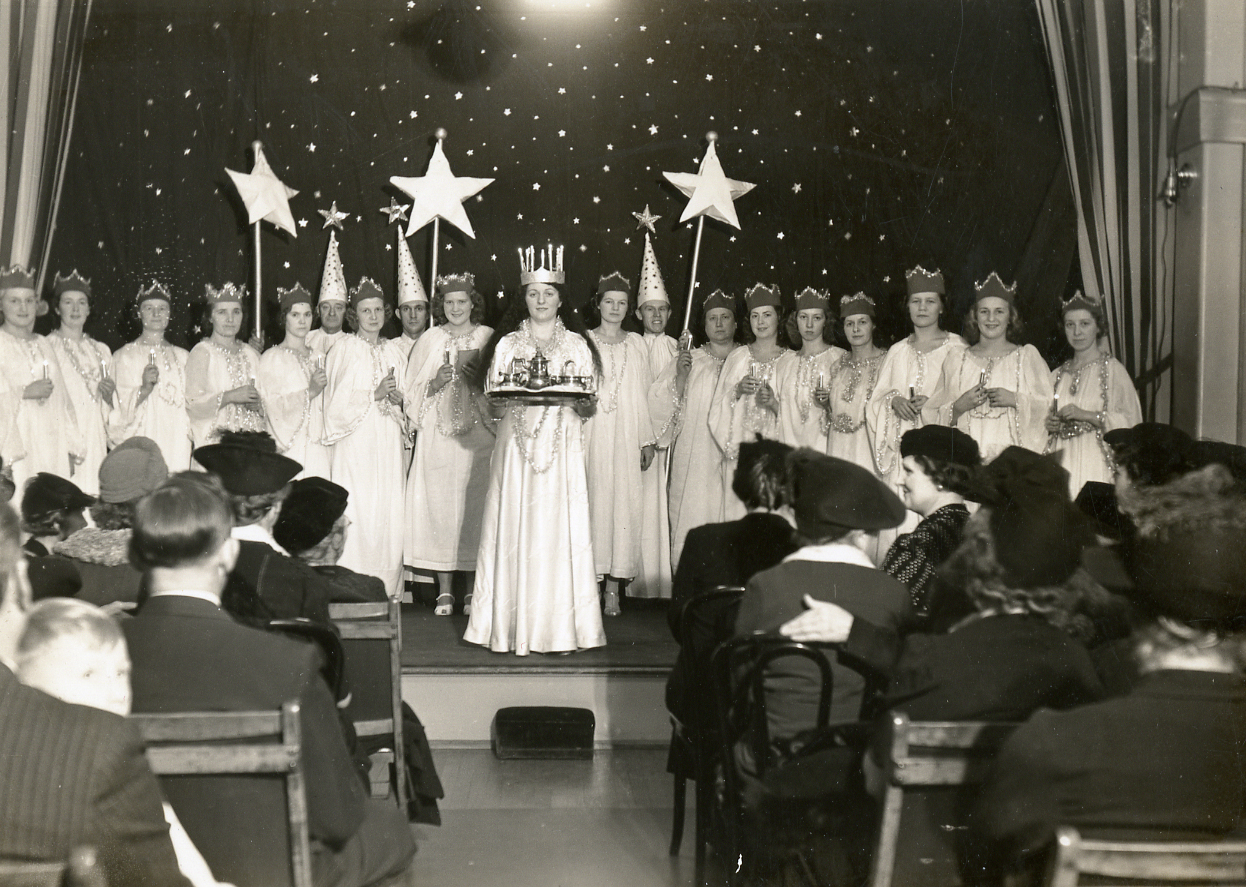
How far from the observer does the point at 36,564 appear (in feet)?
9.70

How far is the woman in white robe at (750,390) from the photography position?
22.4 ft

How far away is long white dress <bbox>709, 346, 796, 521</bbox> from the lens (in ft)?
22.5

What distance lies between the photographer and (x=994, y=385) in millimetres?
6305

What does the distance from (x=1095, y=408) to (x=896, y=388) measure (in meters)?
1.07

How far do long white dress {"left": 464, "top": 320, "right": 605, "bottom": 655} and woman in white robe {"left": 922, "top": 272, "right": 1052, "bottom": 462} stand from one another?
7.47 feet

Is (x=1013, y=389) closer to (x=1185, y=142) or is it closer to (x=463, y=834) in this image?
(x=1185, y=142)

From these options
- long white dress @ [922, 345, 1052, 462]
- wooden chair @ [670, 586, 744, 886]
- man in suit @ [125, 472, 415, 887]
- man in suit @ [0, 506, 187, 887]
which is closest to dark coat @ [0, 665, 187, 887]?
man in suit @ [0, 506, 187, 887]

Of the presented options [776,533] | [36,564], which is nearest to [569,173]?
[776,533]

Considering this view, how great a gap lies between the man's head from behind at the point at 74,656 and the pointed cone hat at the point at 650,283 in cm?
537

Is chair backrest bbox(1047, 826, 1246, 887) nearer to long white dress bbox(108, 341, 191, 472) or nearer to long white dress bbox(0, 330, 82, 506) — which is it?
long white dress bbox(0, 330, 82, 506)

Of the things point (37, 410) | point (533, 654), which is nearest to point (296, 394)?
point (37, 410)

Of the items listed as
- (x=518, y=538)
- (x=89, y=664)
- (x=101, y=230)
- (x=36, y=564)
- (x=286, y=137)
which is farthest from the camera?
(x=286, y=137)

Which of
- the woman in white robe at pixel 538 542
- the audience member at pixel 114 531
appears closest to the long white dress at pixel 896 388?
the woman in white robe at pixel 538 542

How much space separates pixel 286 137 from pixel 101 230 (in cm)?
131
